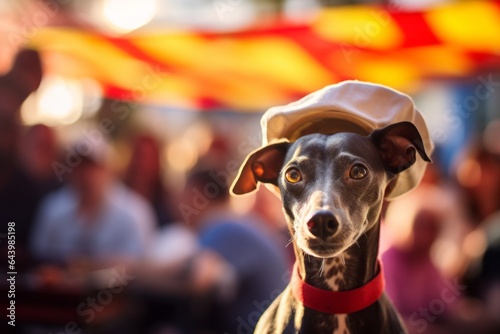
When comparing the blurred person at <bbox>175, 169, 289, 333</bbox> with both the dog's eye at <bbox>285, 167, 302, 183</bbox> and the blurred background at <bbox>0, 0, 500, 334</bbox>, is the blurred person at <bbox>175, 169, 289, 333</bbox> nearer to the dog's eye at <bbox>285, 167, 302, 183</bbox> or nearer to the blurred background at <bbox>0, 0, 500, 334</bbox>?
the blurred background at <bbox>0, 0, 500, 334</bbox>

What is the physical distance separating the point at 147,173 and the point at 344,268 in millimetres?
3098

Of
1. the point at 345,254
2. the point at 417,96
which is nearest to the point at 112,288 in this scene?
the point at 345,254

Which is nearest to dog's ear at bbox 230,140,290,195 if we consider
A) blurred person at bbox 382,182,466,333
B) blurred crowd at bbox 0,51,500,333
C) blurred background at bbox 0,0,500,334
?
blurred background at bbox 0,0,500,334

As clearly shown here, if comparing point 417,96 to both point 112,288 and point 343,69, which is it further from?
point 112,288

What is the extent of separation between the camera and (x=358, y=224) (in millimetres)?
1080

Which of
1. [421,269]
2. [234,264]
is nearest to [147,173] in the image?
[234,264]

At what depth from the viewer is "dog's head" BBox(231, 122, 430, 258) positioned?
1.03 metres

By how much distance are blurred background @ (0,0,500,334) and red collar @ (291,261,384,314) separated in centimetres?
91

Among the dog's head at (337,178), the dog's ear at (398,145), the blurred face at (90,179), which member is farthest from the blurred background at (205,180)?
the dog's ear at (398,145)

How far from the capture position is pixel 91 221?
10.5ft

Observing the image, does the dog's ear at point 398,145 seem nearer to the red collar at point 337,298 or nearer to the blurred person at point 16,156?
the red collar at point 337,298

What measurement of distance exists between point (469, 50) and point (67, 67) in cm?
254

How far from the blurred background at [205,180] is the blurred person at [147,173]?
1 cm

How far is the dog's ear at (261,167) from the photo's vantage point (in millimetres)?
1169
